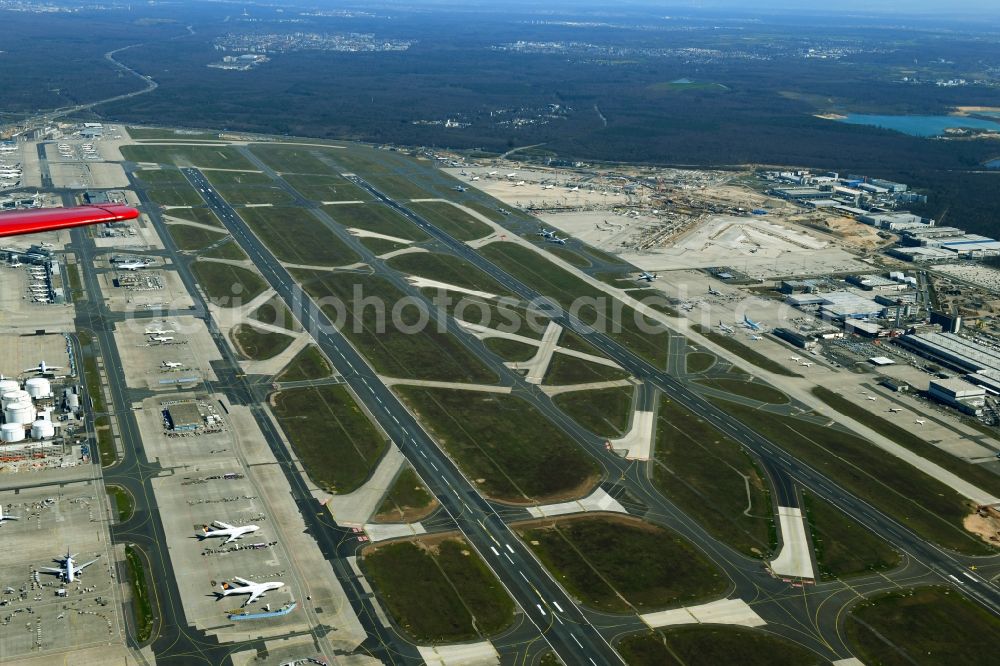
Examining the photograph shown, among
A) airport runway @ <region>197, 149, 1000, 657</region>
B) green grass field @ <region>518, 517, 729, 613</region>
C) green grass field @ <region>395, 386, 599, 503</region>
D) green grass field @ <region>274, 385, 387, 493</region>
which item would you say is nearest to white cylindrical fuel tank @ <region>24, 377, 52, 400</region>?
green grass field @ <region>274, 385, 387, 493</region>

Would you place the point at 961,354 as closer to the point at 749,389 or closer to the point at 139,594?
the point at 749,389

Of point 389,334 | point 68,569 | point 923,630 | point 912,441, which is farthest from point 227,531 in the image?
point 912,441

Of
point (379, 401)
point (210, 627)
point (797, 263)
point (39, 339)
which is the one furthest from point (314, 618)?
point (797, 263)

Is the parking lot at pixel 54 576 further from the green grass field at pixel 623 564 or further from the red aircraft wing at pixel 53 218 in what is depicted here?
the green grass field at pixel 623 564

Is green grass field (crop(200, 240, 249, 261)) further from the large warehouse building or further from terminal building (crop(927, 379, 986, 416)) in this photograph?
terminal building (crop(927, 379, 986, 416))

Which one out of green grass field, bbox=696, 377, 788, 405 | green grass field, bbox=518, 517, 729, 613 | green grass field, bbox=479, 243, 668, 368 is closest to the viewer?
green grass field, bbox=518, 517, 729, 613

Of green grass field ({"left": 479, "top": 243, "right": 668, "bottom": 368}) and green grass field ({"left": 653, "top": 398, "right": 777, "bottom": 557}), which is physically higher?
green grass field ({"left": 653, "top": 398, "right": 777, "bottom": 557})
